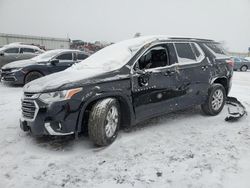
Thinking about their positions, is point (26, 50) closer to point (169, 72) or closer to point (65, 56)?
point (65, 56)

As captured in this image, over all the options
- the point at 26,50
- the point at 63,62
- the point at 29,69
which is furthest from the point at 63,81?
the point at 26,50

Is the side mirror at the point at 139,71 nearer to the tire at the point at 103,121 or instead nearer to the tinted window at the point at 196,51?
the tire at the point at 103,121

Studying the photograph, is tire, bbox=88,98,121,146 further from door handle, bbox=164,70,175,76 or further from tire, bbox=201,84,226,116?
tire, bbox=201,84,226,116

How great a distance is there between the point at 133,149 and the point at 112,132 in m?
0.42

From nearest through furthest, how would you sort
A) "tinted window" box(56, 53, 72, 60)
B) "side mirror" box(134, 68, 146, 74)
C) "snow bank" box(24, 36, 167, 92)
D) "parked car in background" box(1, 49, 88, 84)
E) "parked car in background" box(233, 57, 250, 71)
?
"snow bank" box(24, 36, 167, 92), "side mirror" box(134, 68, 146, 74), "parked car in background" box(1, 49, 88, 84), "tinted window" box(56, 53, 72, 60), "parked car in background" box(233, 57, 250, 71)

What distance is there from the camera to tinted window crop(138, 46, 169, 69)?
4.91 m

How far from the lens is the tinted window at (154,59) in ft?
16.1

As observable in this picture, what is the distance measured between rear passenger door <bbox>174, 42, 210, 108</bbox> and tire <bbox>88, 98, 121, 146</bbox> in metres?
1.57

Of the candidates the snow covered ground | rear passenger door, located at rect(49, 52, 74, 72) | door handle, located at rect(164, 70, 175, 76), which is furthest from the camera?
rear passenger door, located at rect(49, 52, 74, 72)

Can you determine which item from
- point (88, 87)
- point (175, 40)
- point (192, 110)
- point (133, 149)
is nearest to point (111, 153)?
point (133, 149)

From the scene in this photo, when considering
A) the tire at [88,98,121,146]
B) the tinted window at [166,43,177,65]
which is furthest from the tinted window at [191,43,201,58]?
the tire at [88,98,121,146]

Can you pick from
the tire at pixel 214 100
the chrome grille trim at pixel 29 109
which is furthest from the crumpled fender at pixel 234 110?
the chrome grille trim at pixel 29 109

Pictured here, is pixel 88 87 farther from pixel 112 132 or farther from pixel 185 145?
pixel 185 145

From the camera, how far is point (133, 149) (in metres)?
4.36
